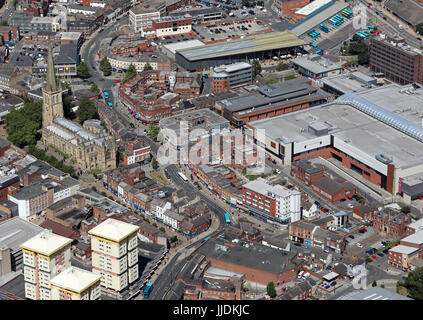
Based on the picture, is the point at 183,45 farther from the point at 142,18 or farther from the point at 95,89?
the point at 95,89

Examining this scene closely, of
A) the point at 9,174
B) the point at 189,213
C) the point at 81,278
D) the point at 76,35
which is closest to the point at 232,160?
the point at 189,213

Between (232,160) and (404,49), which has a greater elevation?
(404,49)

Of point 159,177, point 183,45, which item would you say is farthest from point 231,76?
point 159,177

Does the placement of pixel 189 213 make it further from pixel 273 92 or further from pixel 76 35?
pixel 76 35

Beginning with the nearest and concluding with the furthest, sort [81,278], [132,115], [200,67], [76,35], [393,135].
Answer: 1. [81,278]
2. [393,135]
3. [132,115]
4. [200,67]
5. [76,35]

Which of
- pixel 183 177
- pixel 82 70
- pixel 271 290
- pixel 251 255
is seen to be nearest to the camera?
pixel 271 290

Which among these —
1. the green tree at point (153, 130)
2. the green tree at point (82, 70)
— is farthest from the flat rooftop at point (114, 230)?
the green tree at point (82, 70)

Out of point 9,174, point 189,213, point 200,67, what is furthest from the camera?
point 200,67
